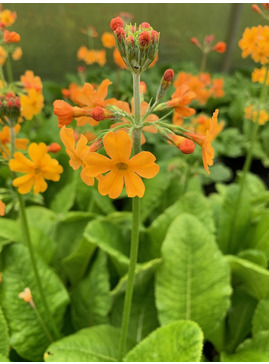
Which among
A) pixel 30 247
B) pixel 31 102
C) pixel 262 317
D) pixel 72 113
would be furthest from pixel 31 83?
pixel 262 317

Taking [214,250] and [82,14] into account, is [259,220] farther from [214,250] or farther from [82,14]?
[82,14]

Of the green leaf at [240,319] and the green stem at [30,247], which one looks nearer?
the green stem at [30,247]

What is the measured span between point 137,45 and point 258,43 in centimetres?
93

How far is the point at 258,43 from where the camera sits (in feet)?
4.97

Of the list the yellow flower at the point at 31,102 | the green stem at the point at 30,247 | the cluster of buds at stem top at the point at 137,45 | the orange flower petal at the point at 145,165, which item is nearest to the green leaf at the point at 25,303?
the green stem at the point at 30,247

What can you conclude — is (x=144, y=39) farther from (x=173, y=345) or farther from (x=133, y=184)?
(x=173, y=345)

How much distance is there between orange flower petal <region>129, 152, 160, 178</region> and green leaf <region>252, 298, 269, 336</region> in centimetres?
108

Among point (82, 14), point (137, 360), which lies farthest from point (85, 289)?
point (82, 14)

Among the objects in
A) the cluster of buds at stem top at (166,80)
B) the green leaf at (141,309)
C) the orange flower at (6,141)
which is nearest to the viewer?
the cluster of buds at stem top at (166,80)

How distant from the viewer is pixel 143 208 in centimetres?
205

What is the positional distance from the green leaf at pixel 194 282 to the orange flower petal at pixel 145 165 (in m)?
0.84

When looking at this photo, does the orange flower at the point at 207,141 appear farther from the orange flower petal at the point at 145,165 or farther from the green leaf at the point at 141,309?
the green leaf at the point at 141,309

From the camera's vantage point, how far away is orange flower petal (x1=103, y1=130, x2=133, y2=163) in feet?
2.53

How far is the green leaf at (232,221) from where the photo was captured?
202 centimetres
